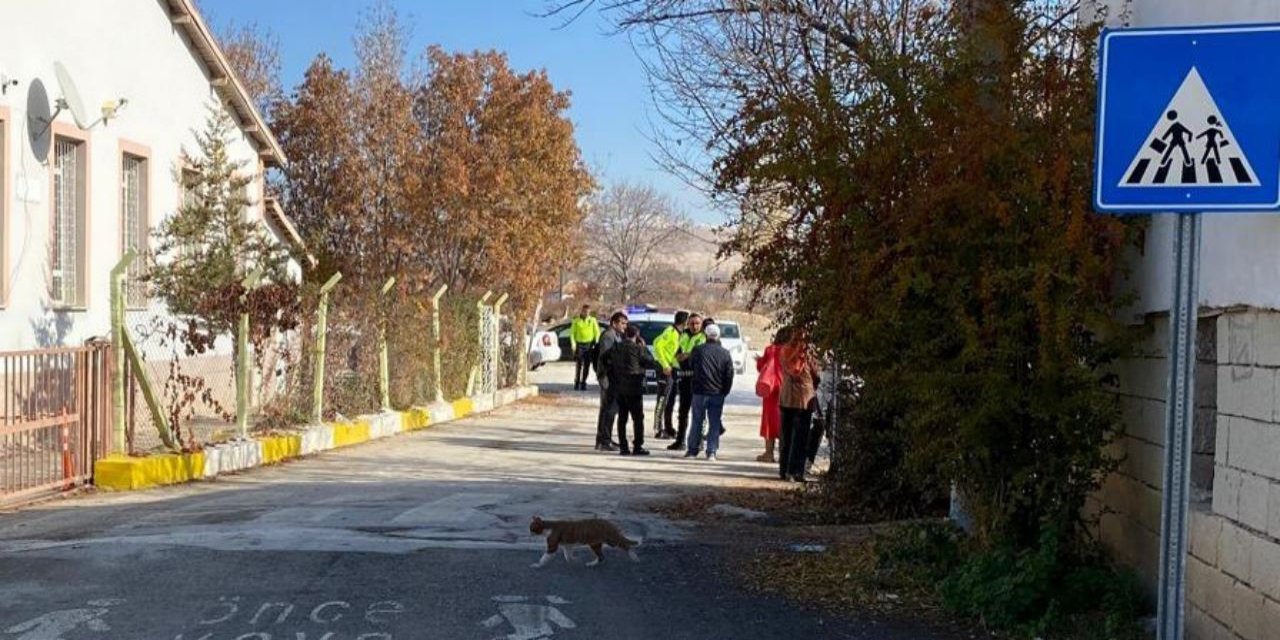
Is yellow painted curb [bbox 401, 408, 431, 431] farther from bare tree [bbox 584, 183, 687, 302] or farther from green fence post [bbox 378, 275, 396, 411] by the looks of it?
bare tree [bbox 584, 183, 687, 302]

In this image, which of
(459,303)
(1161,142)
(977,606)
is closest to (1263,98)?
(1161,142)

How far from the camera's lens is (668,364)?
1981 centimetres

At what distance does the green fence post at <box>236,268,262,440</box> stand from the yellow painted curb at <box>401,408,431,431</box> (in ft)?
17.6

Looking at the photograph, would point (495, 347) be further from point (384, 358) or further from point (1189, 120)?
point (1189, 120)

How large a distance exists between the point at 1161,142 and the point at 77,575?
633cm

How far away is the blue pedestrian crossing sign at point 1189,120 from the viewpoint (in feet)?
14.4

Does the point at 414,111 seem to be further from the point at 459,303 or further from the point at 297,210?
the point at 459,303

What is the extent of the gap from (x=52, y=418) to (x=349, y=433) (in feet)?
20.8

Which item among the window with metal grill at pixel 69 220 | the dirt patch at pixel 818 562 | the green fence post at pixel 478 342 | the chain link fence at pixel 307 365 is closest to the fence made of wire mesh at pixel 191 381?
the chain link fence at pixel 307 365

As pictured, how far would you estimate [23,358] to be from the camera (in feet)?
36.0

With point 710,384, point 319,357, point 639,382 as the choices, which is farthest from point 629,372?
point 319,357

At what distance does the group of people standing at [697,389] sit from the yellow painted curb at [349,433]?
10.7 feet

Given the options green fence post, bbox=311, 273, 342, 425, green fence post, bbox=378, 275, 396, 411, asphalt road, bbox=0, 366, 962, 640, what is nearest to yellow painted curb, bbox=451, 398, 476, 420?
green fence post, bbox=378, 275, 396, 411

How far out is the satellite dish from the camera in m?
15.7
